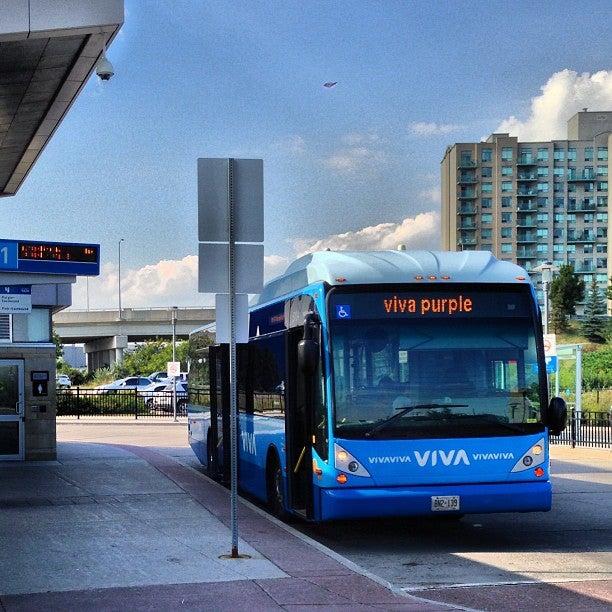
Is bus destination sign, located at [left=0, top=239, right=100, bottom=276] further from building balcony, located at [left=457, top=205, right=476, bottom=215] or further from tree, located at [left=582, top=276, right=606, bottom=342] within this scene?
building balcony, located at [left=457, top=205, right=476, bottom=215]

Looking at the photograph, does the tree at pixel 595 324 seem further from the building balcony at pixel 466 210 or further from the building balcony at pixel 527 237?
the building balcony at pixel 527 237

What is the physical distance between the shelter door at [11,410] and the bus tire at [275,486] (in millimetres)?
10391

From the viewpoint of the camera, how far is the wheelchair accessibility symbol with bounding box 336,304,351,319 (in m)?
12.0

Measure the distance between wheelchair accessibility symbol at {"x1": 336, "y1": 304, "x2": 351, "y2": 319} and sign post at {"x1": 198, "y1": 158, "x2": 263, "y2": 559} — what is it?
4.51 feet

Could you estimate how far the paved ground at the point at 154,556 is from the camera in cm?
869

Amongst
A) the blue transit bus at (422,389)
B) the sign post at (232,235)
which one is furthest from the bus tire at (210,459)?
the sign post at (232,235)

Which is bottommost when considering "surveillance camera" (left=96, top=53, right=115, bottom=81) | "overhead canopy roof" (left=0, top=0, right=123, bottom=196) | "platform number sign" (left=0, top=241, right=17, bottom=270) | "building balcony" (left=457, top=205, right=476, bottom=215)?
"platform number sign" (left=0, top=241, right=17, bottom=270)

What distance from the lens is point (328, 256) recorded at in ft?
41.2

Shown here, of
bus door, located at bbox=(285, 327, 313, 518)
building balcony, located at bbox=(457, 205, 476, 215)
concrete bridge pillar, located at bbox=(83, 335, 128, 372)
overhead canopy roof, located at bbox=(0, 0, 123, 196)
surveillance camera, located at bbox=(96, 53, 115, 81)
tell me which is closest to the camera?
overhead canopy roof, located at bbox=(0, 0, 123, 196)

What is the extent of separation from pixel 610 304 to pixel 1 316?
138 meters

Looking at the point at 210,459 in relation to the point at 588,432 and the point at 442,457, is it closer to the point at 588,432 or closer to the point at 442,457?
the point at 442,457

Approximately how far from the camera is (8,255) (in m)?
16.4

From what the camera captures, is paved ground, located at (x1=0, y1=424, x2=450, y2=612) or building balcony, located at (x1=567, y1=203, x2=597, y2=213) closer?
paved ground, located at (x1=0, y1=424, x2=450, y2=612)

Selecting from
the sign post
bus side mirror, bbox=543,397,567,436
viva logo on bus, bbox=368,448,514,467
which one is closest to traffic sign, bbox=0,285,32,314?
the sign post
